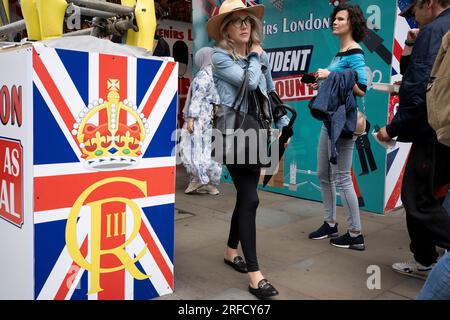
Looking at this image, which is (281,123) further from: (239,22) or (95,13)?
(95,13)

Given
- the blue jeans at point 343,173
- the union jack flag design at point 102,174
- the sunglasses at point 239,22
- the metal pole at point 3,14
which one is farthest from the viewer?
the blue jeans at point 343,173

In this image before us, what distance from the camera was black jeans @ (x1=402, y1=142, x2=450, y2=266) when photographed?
116 inches

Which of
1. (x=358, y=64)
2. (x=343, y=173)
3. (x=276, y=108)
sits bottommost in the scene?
(x=343, y=173)

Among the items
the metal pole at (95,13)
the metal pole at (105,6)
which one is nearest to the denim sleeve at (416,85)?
the metal pole at (105,6)

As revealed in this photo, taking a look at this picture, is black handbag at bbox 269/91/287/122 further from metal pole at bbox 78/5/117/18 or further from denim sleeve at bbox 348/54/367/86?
metal pole at bbox 78/5/117/18

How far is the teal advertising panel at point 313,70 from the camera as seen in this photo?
485cm

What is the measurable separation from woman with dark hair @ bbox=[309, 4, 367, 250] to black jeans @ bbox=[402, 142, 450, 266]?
797 mm

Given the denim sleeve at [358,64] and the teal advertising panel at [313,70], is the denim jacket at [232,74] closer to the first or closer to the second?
the denim sleeve at [358,64]

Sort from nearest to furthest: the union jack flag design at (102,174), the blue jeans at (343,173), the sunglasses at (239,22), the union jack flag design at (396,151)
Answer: the union jack flag design at (102,174) < the sunglasses at (239,22) < the blue jeans at (343,173) < the union jack flag design at (396,151)

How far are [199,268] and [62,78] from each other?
1.74 metres

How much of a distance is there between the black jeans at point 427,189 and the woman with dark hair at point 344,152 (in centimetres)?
80

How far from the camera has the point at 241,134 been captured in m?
2.91

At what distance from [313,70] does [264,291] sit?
323 centimetres

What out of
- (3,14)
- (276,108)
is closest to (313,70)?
(276,108)
